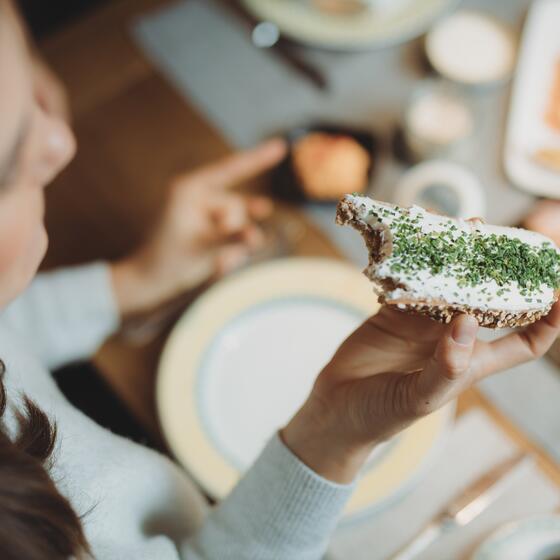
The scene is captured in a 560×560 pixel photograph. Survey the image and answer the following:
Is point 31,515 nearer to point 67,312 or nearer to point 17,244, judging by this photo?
point 17,244

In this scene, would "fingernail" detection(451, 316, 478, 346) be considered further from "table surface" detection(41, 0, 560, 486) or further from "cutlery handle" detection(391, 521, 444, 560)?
"table surface" detection(41, 0, 560, 486)

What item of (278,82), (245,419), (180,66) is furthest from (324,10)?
(245,419)

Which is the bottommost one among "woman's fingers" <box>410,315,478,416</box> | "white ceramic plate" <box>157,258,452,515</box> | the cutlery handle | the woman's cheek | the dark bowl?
the cutlery handle

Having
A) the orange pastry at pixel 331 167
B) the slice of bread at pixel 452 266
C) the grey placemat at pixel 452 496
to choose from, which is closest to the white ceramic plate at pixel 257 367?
the grey placemat at pixel 452 496

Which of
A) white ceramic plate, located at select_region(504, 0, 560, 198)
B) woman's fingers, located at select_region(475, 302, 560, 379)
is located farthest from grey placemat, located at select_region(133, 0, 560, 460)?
woman's fingers, located at select_region(475, 302, 560, 379)

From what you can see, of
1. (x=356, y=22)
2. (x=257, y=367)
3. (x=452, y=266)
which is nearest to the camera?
(x=452, y=266)

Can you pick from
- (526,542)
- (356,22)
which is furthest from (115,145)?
(526,542)

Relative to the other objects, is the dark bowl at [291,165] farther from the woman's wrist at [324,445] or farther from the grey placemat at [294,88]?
the woman's wrist at [324,445]
